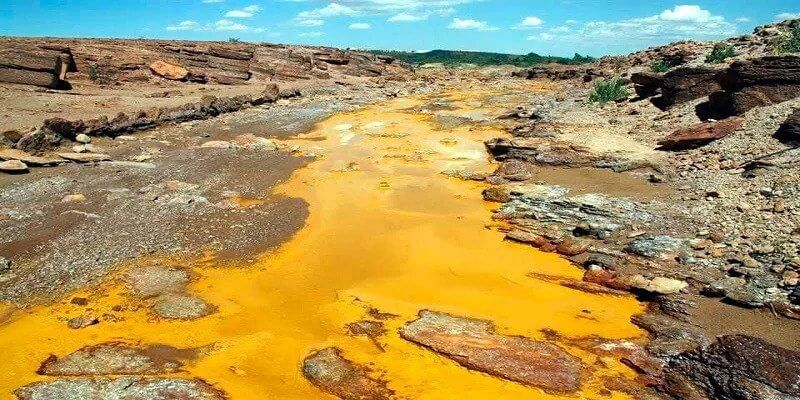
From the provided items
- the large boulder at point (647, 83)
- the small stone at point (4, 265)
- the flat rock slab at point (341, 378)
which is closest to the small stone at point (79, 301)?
the small stone at point (4, 265)

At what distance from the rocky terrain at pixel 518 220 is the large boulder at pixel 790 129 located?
6cm

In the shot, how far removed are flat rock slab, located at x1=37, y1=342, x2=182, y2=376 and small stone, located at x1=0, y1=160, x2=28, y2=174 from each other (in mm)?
10854

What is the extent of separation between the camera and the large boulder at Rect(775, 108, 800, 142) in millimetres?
14055

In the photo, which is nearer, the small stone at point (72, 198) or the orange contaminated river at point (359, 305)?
the orange contaminated river at point (359, 305)

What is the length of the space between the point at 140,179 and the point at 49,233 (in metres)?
4.49

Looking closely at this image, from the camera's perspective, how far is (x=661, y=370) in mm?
6898

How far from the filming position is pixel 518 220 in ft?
41.7

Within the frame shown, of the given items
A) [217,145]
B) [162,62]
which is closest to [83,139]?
[217,145]

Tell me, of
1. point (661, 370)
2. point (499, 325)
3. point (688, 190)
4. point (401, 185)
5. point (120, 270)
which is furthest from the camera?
point (401, 185)

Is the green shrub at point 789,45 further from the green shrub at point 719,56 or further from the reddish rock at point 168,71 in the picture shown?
the reddish rock at point 168,71

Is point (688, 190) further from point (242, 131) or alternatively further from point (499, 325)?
point (242, 131)

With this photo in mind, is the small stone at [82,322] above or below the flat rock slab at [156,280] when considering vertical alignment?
below

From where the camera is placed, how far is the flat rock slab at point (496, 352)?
6.88 metres

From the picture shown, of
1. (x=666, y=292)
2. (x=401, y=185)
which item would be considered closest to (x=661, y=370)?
(x=666, y=292)
